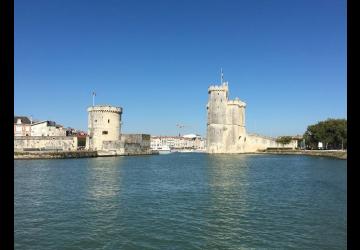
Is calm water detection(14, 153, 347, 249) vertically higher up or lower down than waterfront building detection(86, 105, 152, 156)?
lower down

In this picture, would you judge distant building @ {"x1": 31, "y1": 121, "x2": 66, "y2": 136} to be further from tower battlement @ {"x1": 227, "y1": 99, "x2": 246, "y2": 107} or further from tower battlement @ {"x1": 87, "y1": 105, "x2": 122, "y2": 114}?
tower battlement @ {"x1": 227, "y1": 99, "x2": 246, "y2": 107}

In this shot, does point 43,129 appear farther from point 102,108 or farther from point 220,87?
point 220,87

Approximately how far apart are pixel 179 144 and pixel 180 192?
142561 millimetres

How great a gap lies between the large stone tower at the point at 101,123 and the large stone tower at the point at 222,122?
15928 mm

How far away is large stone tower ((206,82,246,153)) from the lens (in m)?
66.7

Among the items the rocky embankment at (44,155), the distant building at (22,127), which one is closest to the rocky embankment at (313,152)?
the rocky embankment at (44,155)

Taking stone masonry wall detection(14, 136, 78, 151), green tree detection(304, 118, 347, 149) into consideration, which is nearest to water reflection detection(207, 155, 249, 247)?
stone masonry wall detection(14, 136, 78, 151)

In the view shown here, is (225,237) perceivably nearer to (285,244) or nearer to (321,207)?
(285,244)

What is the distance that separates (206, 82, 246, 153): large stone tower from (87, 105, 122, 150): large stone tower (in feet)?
52.3

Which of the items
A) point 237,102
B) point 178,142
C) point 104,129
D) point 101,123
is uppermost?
point 237,102

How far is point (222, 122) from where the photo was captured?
220 feet

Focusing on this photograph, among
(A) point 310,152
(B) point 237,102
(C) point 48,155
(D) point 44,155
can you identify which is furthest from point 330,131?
(D) point 44,155

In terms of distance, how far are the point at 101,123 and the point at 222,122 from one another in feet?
66.1
